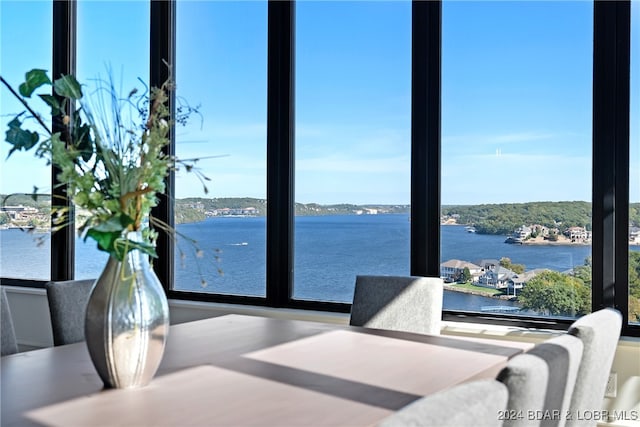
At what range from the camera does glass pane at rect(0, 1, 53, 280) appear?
5148 mm

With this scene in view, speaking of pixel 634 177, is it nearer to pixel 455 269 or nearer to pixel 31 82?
pixel 455 269

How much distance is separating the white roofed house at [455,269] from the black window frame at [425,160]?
2.0 inches

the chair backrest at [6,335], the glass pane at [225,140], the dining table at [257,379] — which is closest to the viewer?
the dining table at [257,379]

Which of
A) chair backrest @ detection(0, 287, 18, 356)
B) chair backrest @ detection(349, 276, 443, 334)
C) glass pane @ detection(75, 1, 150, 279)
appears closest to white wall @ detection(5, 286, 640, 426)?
glass pane @ detection(75, 1, 150, 279)

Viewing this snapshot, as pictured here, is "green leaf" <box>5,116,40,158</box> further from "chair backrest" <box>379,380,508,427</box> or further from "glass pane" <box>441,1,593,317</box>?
"glass pane" <box>441,1,593,317</box>

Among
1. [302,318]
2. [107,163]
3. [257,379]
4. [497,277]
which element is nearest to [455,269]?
[497,277]

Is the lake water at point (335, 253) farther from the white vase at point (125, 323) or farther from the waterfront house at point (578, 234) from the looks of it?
the white vase at point (125, 323)

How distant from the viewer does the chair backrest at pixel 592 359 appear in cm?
154

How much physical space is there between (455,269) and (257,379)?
2.03 meters

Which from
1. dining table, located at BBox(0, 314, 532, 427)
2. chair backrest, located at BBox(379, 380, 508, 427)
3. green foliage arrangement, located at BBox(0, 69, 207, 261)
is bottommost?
dining table, located at BBox(0, 314, 532, 427)

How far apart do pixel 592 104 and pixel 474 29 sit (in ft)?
2.51

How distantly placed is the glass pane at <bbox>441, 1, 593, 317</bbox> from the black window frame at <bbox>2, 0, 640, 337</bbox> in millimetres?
60

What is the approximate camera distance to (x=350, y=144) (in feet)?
12.9

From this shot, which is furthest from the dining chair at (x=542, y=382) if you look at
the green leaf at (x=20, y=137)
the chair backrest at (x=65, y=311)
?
the chair backrest at (x=65, y=311)
